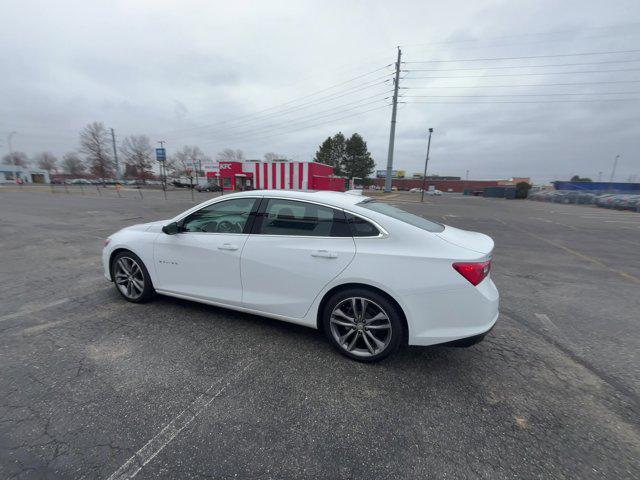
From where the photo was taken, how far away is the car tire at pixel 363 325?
8.70 feet

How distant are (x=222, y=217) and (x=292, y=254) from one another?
1.10 meters

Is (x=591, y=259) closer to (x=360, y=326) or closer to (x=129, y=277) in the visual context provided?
(x=360, y=326)

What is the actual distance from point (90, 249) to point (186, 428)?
22.2 feet

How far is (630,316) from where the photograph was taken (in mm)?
4117

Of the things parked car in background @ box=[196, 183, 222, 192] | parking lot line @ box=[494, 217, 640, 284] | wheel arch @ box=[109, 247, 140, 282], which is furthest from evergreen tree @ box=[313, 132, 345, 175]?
wheel arch @ box=[109, 247, 140, 282]

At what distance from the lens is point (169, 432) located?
2033 millimetres

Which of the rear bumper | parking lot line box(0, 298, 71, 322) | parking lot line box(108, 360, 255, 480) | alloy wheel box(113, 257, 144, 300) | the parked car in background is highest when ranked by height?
the rear bumper

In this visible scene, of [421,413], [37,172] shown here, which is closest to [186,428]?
[421,413]

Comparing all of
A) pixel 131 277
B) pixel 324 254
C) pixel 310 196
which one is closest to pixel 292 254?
pixel 324 254

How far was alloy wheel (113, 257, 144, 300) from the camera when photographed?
12.8ft

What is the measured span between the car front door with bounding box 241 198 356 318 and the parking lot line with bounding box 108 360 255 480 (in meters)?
0.78

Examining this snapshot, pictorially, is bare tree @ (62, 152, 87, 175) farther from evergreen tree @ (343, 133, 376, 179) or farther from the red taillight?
the red taillight

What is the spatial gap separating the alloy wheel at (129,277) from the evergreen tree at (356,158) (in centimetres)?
6988

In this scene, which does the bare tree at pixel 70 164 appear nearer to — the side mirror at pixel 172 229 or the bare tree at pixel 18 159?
the bare tree at pixel 18 159
